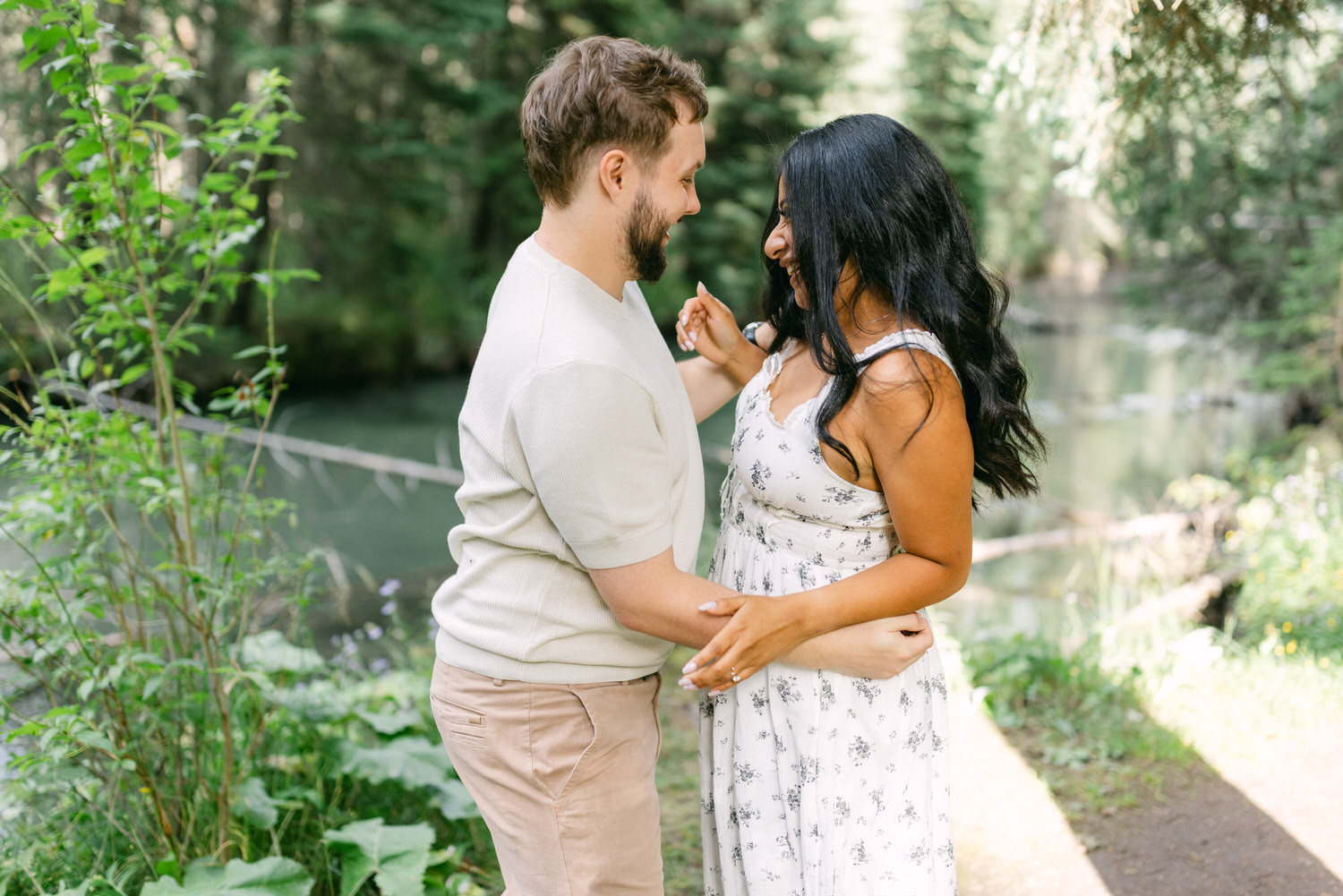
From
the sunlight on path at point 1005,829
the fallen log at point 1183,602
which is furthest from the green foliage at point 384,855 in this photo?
the fallen log at point 1183,602

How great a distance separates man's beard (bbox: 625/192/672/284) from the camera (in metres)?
1.70

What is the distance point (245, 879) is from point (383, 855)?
0.33 m

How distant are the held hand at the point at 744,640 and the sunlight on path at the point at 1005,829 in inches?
65.5

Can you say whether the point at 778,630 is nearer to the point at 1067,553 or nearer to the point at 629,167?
the point at 629,167

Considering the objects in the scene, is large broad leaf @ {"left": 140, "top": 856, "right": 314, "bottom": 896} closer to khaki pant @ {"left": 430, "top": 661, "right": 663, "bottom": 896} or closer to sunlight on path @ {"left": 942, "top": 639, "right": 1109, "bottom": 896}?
khaki pant @ {"left": 430, "top": 661, "right": 663, "bottom": 896}

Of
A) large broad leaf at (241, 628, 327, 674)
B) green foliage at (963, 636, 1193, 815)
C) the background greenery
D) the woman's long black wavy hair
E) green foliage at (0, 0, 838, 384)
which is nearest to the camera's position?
the woman's long black wavy hair

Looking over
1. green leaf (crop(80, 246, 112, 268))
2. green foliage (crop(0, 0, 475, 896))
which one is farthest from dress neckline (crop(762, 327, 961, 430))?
green leaf (crop(80, 246, 112, 268))

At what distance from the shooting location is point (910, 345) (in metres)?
1.68

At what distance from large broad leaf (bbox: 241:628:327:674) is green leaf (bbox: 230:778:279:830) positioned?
46cm

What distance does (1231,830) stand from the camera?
311 centimetres

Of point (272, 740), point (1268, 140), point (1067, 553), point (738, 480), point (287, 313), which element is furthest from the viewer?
point (287, 313)

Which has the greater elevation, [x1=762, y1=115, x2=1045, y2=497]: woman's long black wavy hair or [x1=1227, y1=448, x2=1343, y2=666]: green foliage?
[x1=762, y1=115, x2=1045, y2=497]: woman's long black wavy hair

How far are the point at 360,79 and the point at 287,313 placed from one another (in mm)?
4155

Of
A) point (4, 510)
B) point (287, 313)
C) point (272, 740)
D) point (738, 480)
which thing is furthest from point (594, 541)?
point (287, 313)
